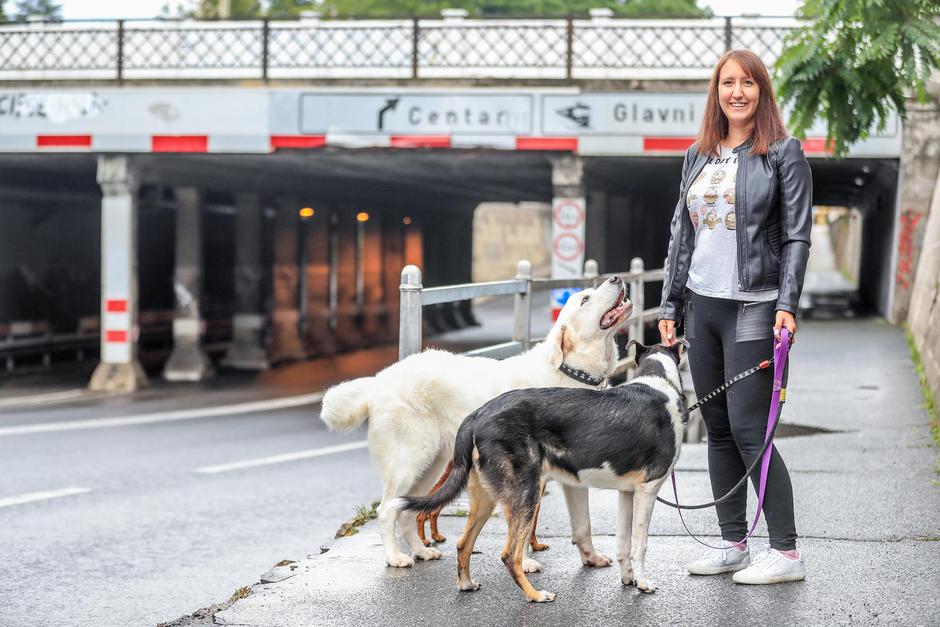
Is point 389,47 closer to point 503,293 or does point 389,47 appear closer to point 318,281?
point 503,293

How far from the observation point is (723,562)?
5.01 m

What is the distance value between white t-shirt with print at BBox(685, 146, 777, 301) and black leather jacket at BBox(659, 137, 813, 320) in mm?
40

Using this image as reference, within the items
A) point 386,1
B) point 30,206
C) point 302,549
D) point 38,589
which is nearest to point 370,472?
point 302,549

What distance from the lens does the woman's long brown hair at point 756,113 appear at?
4.71m

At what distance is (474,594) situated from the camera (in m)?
4.77

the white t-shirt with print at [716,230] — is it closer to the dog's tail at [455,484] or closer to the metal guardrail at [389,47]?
the dog's tail at [455,484]

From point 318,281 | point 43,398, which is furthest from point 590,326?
point 318,281

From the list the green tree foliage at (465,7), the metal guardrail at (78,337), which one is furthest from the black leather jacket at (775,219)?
the green tree foliage at (465,7)

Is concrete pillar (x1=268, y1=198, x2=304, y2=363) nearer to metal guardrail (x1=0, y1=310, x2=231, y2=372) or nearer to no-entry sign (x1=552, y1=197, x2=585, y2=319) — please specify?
metal guardrail (x1=0, y1=310, x2=231, y2=372)

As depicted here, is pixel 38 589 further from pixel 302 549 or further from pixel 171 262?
pixel 171 262

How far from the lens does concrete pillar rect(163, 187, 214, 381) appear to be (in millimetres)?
21422

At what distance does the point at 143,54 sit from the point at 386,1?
96.3ft

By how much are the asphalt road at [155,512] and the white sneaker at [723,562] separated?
260cm

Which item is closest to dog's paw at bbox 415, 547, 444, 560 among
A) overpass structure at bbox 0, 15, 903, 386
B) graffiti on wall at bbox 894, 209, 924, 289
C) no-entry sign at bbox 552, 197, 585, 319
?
overpass structure at bbox 0, 15, 903, 386
